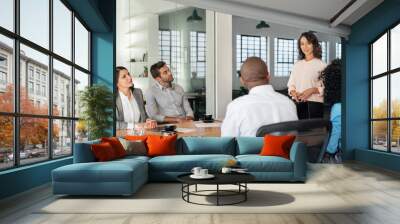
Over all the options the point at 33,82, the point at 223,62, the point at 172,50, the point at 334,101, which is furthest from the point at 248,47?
the point at 33,82

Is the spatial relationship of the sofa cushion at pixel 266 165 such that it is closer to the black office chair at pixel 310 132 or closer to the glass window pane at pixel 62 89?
the black office chair at pixel 310 132

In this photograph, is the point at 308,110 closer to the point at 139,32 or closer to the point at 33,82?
the point at 139,32

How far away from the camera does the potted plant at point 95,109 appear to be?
818 centimetres

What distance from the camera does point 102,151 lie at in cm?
618

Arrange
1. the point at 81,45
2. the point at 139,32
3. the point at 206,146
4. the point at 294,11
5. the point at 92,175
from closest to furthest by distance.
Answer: the point at 92,175
the point at 206,146
the point at 81,45
the point at 139,32
the point at 294,11

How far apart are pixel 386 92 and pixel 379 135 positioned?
101 centimetres

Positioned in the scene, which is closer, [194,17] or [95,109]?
[95,109]

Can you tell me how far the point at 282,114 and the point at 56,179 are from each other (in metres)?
5.10

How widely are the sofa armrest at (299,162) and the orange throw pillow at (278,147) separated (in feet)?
0.71

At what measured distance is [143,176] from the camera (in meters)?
6.05

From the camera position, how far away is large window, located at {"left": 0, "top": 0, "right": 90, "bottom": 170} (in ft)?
17.5

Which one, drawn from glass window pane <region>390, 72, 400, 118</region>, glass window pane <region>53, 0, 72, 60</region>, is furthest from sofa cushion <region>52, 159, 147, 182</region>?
glass window pane <region>390, 72, 400, 118</region>

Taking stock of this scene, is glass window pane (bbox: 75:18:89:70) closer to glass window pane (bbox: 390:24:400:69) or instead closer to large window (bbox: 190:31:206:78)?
large window (bbox: 190:31:206:78)

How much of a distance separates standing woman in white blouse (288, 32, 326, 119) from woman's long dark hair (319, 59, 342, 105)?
15cm
